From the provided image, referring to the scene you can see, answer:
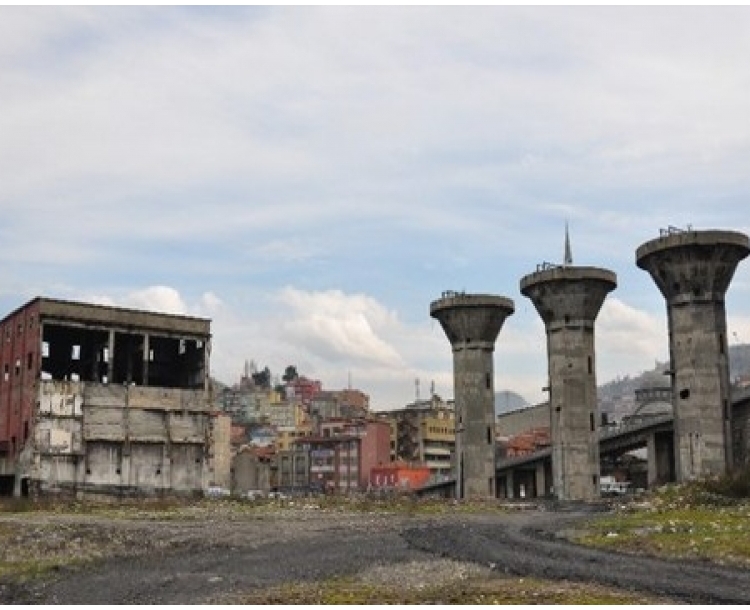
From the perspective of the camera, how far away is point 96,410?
5191 centimetres

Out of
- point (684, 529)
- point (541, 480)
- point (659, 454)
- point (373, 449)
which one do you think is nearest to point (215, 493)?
point (541, 480)

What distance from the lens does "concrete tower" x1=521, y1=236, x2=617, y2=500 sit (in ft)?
183

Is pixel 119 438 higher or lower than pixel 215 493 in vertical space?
higher

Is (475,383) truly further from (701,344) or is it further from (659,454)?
(701,344)

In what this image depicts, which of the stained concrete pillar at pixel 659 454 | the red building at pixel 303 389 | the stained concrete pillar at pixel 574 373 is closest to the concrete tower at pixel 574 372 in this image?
→ the stained concrete pillar at pixel 574 373

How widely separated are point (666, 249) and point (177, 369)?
1296 inches

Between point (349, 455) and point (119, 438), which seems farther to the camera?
point (349, 455)

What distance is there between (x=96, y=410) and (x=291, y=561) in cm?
3482

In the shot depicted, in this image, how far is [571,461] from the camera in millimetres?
55656

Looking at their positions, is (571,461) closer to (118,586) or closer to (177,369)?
(177,369)

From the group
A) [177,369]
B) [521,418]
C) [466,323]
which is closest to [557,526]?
[466,323]

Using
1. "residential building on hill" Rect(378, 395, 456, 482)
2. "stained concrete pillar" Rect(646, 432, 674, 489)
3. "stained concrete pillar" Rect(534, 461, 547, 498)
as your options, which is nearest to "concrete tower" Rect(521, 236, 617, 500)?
"stained concrete pillar" Rect(646, 432, 674, 489)

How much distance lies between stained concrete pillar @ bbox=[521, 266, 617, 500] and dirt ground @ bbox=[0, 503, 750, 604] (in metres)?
→ 23.0

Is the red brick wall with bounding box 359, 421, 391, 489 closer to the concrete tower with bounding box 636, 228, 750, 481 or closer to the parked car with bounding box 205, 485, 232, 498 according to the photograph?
the parked car with bounding box 205, 485, 232, 498
